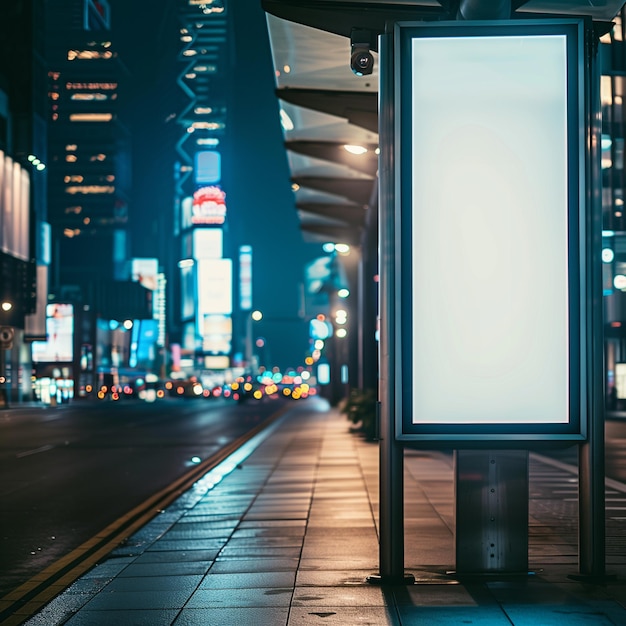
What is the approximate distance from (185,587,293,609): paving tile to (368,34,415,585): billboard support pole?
0.89m

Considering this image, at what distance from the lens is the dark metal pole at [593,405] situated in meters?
9.28

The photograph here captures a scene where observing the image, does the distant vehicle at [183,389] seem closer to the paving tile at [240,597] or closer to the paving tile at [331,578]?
the paving tile at [331,578]

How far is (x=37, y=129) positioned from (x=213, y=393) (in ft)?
147

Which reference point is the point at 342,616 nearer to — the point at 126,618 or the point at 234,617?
the point at 234,617

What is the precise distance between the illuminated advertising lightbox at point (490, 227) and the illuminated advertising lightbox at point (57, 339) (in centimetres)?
12348

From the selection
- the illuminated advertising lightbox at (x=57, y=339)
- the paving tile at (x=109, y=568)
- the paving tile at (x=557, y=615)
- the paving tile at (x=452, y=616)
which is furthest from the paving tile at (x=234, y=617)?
the illuminated advertising lightbox at (x=57, y=339)

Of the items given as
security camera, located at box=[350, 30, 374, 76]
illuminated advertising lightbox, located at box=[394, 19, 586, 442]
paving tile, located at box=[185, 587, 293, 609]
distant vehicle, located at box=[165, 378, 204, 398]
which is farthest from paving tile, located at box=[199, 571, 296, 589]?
distant vehicle, located at box=[165, 378, 204, 398]

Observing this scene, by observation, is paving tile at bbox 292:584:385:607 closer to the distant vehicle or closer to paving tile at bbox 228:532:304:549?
paving tile at bbox 228:532:304:549

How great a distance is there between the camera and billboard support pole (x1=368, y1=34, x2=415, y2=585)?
30.4 ft

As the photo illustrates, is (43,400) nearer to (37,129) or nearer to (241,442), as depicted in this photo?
(37,129)

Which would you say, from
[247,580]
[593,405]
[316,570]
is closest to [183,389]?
[316,570]

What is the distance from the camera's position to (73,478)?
2227 cm

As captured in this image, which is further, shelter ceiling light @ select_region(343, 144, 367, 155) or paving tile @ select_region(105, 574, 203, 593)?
shelter ceiling light @ select_region(343, 144, 367, 155)

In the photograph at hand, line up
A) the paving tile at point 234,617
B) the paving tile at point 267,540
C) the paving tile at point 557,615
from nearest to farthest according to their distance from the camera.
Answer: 1. the paving tile at point 557,615
2. the paving tile at point 234,617
3. the paving tile at point 267,540
